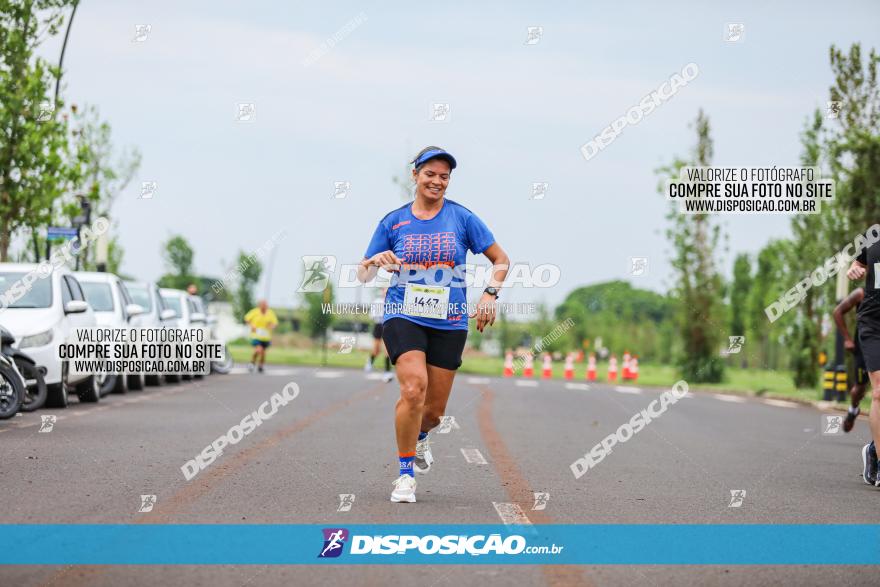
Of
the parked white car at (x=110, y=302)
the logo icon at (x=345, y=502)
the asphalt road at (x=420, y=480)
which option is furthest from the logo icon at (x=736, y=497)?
the parked white car at (x=110, y=302)

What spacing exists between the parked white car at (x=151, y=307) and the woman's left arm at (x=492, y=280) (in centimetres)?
1447

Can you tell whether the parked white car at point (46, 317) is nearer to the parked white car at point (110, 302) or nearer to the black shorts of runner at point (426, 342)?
the parked white car at point (110, 302)

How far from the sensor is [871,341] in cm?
924

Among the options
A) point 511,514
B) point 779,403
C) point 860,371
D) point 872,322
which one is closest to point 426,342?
point 511,514

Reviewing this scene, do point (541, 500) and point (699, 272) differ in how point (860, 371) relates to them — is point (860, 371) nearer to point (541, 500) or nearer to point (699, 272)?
point (541, 500)

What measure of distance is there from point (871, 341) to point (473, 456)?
342 centimetres

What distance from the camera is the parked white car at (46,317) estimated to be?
1473 centimetres

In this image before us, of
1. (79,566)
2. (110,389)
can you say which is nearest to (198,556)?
(79,566)

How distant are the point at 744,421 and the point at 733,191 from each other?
708 cm

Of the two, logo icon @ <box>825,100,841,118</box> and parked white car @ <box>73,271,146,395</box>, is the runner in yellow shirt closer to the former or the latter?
parked white car @ <box>73,271,146,395</box>

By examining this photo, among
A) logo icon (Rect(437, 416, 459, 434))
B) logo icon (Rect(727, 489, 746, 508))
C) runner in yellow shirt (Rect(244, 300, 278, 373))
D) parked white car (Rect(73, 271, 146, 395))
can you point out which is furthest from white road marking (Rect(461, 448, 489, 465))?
runner in yellow shirt (Rect(244, 300, 278, 373))

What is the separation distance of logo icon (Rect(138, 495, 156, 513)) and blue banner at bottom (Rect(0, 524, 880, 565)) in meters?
0.55

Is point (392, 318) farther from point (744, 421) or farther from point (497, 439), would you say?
point (744, 421)

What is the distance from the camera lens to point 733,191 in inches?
934
